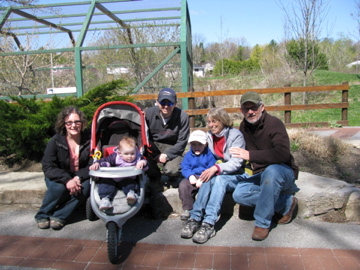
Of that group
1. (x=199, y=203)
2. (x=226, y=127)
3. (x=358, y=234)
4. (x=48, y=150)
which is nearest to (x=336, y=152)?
(x=358, y=234)

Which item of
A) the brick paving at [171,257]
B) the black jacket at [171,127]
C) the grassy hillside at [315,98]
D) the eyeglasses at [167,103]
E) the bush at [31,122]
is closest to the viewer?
the brick paving at [171,257]

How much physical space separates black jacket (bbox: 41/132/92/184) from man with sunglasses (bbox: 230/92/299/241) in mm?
1707

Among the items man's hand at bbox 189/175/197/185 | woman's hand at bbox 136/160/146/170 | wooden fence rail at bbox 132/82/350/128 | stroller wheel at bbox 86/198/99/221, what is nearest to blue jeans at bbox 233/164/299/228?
man's hand at bbox 189/175/197/185

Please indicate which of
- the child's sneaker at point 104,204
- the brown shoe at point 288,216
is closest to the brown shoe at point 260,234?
the brown shoe at point 288,216

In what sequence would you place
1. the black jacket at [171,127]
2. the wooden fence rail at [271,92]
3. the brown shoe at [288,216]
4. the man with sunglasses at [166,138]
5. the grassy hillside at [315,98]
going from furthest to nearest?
the grassy hillside at [315,98] → the wooden fence rail at [271,92] → the black jacket at [171,127] → the man with sunglasses at [166,138] → the brown shoe at [288,216]

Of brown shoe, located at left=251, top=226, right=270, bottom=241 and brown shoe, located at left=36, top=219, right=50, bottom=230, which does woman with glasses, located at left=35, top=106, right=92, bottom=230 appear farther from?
brown shoe, located at left=251, top=226, right=270, bottom=241

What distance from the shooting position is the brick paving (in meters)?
2.77

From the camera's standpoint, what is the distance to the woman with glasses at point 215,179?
10.8 ft

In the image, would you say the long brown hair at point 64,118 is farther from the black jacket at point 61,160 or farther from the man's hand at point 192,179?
the man's hand at point 192,179

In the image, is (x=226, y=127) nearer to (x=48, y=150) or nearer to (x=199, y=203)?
(x=199, y=203)

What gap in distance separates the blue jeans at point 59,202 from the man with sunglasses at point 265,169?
5.67 feet

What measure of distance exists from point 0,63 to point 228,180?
24.6 ft

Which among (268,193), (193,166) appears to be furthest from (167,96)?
(268,193)

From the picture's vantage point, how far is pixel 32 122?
4984 mm
